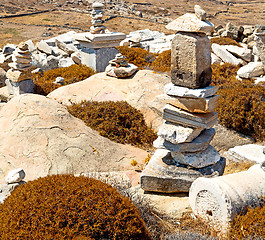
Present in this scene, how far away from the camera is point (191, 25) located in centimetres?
398

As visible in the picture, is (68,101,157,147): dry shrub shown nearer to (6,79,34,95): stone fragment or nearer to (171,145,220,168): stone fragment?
(171,145,220,168): stone fragment

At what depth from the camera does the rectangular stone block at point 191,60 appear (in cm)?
405

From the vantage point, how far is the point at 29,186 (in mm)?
3305

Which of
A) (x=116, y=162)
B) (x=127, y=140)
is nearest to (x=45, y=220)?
(x=116, y=162)

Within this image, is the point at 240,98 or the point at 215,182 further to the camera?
the point at 240,98

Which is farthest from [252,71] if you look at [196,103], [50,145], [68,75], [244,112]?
[50,145]

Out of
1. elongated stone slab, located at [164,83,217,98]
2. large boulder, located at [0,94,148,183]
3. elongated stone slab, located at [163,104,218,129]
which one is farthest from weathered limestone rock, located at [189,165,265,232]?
large boulder, located at [0,94,148,183]

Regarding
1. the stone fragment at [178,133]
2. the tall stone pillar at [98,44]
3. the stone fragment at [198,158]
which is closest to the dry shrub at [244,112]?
the stone fragment at [198,158]

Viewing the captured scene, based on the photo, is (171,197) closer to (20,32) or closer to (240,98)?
(240,98)

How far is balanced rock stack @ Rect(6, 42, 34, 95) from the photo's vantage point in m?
8.68

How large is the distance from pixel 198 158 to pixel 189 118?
0.60m

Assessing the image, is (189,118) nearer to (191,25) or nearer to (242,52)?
(191,25)

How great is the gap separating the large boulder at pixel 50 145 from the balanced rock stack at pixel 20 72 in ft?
8.44

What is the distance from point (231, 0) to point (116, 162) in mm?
78487
